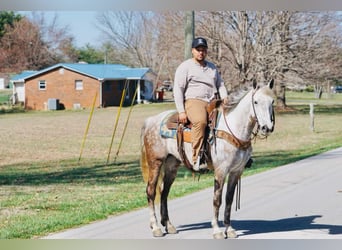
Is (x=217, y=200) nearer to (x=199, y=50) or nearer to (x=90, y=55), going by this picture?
(x=199, y=50)

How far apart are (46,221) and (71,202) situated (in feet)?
5.54

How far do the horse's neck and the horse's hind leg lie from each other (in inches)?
35.7

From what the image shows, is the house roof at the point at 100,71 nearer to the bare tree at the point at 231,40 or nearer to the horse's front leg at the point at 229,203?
the bare tree at the point at 231,40

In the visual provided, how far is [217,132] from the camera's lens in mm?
6773

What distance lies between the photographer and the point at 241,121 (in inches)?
265

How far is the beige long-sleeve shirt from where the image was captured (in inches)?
270

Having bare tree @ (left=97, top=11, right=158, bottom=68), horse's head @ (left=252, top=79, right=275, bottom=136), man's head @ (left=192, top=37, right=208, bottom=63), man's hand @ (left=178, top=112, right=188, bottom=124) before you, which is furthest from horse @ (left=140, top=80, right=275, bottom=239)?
bare tree @ (left=97, top=11, right=158, bottom=68)

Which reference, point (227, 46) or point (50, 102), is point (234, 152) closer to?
point (227, 46)

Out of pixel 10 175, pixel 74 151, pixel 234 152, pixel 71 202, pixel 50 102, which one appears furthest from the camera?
pixel 50 102

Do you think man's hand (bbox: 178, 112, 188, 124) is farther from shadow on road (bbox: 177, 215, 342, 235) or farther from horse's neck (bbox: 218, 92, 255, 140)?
shadow on road (bbox: 177, 215, 342, 235)

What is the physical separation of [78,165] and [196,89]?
28.1 feet

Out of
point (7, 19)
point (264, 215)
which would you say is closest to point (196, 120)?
Result: point (264, 215)

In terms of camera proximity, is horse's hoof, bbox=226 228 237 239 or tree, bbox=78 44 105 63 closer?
horse's hoof, bbox=226 228 237 239

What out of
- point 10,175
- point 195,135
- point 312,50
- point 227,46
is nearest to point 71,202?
point 195,135
